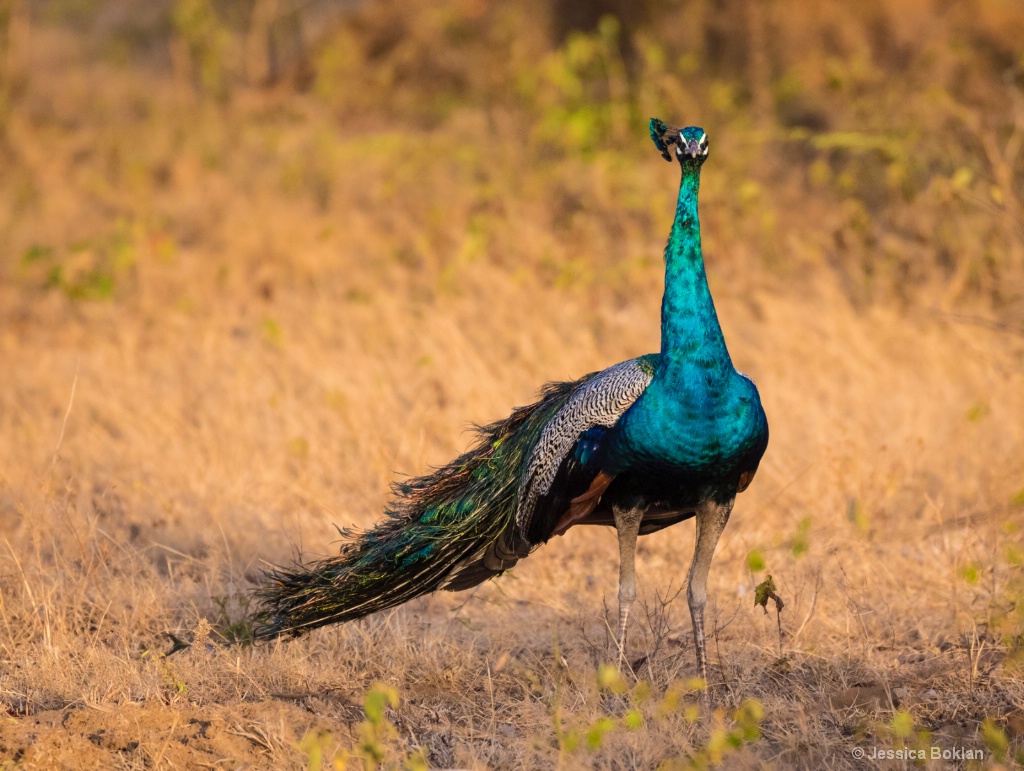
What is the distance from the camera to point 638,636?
15.3 ft

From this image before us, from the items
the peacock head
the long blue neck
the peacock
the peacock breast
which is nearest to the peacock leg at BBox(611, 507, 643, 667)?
the peacock

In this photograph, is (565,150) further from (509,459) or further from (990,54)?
(509,459)

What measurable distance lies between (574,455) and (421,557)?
0.67 meters

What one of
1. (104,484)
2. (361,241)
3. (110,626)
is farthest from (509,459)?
(361,241)

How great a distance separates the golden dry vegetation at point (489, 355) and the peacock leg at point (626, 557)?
0.20m

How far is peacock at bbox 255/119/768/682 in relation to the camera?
372cm

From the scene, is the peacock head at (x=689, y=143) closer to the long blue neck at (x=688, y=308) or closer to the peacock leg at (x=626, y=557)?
the long blue neck at (x=688, y=308)

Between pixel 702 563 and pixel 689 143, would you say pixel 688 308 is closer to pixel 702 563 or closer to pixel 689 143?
pixel 689 143

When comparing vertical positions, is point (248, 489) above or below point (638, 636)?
above

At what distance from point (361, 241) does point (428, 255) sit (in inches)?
32.6

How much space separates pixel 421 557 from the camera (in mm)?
4164

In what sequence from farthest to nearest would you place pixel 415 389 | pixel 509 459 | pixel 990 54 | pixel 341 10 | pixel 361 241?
pixel 341 10 < pixel 990 54 < pixel 361 241 < pixel 415 389 < pixel 509 459

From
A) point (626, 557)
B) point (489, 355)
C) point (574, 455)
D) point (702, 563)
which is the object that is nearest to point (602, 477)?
point (574, 455)

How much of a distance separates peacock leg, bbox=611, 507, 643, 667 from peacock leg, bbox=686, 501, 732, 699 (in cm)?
20
